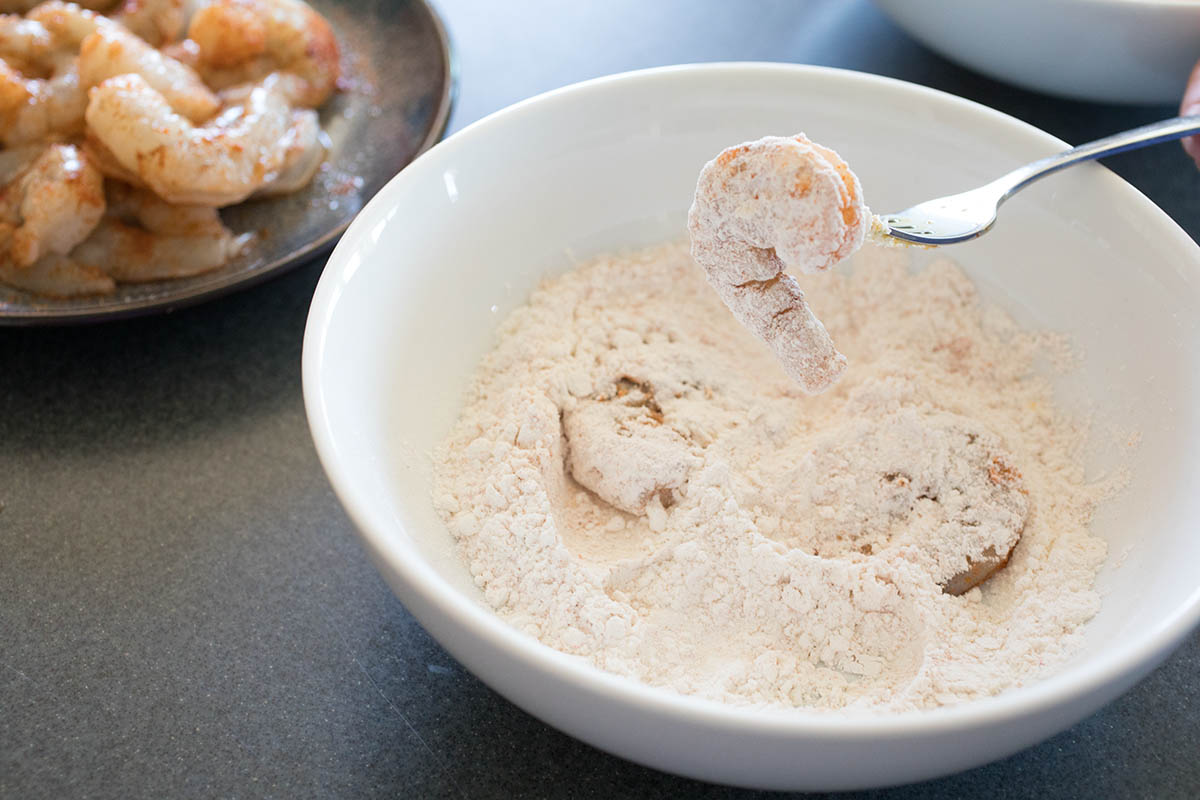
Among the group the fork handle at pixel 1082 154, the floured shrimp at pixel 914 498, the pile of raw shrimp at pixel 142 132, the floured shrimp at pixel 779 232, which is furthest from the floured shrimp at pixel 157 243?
the fork handle at pixel 1082 154

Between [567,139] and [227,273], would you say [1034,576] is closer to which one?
[567,139]

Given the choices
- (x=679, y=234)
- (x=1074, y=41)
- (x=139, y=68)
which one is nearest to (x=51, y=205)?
(x=139, y=68)

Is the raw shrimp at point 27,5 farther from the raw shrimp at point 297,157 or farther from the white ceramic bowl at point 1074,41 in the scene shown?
the white ceramic bowl at point 1074,41

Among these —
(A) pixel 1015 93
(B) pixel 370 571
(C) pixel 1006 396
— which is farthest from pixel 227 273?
(A) pixel 1015 93

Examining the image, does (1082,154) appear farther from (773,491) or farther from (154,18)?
(154,18)

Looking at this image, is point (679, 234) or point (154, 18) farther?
point (154, 18)

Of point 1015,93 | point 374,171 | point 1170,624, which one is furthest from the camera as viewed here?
point 1015,93

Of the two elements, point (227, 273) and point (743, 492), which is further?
point (227, 273)
